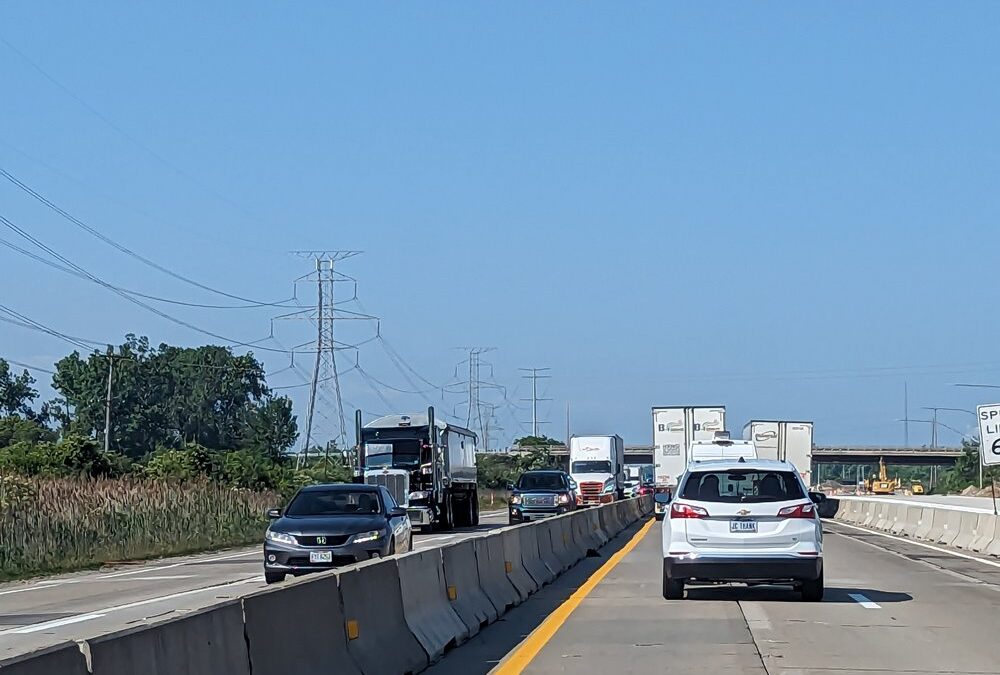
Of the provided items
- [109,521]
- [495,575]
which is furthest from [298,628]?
[109,521]

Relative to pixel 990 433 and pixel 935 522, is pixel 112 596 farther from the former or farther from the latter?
pixel 935 522

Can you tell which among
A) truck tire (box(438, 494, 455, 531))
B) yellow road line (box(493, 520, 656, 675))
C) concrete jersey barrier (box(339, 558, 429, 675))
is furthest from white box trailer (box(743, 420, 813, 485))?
concrete jersey barrier (box(339, 558, 429, 675))

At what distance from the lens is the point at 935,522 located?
38531 mm

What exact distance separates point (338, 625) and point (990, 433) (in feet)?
76.1

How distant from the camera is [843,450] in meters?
127

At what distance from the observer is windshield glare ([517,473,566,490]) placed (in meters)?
52.1

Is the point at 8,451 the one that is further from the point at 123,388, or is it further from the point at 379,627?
the point at 123,388

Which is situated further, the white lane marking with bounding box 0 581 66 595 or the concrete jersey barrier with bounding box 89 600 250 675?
the white lane marking with bounding box 0 581 66 595

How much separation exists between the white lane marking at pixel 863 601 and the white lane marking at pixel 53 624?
939cm

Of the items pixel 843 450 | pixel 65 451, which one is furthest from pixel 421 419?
pixel 843 450

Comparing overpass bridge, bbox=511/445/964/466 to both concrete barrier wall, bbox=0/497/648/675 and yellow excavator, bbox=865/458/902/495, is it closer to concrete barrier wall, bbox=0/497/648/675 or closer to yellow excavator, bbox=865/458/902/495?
yellow excavator, bbox=865/458/902/495

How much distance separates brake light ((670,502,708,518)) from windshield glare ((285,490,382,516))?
716 centimetres

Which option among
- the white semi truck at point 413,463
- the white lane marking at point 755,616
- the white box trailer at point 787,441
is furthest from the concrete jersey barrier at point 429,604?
the white box trailer at point 787,441

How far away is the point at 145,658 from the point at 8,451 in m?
43.9
